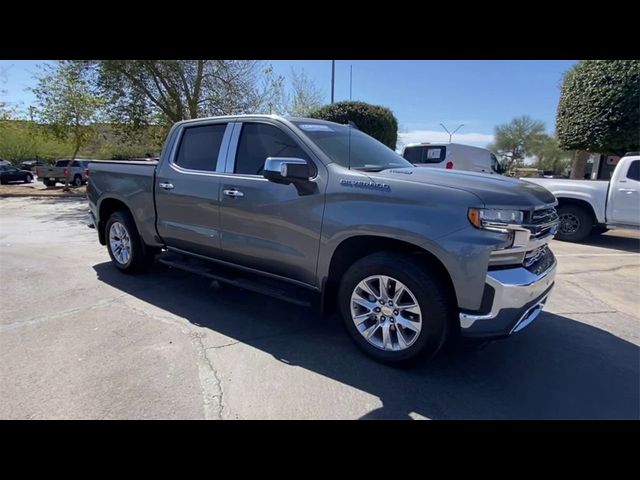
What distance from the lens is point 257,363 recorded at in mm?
2969

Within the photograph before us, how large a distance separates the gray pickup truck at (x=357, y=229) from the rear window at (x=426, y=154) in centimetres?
1008

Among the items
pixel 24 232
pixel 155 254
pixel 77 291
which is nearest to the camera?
pixel 77 291

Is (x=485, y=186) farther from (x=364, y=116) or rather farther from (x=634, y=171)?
(x=364, y=116)

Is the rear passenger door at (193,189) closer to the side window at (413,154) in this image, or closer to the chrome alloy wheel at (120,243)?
the chrome alloy wheel at (120,243)

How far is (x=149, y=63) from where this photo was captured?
1419 cm

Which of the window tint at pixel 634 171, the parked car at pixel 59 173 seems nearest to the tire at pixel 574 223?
the window tint at pixel 634 171

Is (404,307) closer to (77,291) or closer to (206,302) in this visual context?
(206,302)

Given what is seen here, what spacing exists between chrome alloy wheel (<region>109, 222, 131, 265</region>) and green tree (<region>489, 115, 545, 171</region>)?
52184 mm

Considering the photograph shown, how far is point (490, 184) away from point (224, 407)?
8.10 feet

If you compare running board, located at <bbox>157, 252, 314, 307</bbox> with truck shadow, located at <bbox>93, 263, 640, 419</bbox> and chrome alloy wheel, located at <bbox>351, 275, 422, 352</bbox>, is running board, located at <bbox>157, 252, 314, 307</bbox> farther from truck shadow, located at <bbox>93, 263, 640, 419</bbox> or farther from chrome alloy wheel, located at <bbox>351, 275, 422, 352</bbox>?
chrome alloy wheel, located at <bbox>351, 275, 422, 352</bbox>

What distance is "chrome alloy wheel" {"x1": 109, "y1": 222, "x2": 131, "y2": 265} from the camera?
16.2 ft
